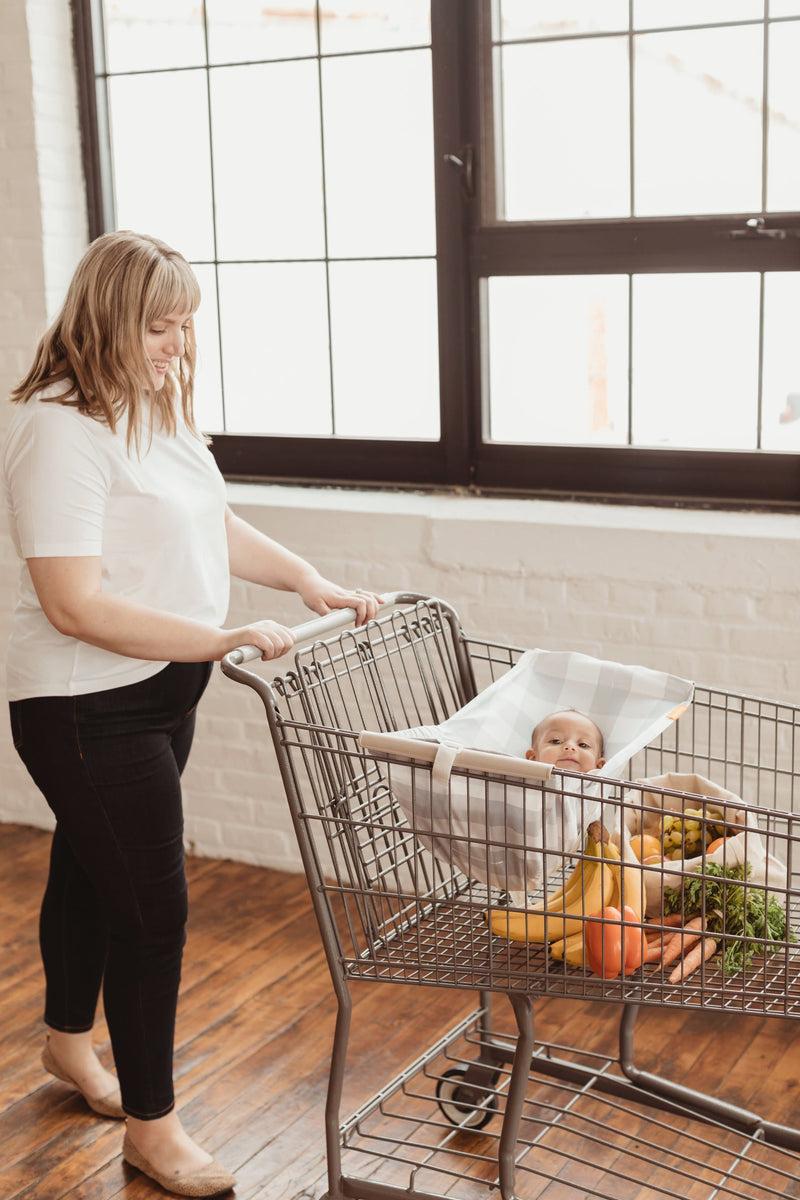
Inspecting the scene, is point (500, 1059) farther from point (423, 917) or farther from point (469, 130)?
point (469, 130)

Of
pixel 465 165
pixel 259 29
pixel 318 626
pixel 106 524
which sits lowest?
pixel 318 626

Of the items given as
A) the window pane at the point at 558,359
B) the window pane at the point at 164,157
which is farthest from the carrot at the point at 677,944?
the window pane at the point at 164,157

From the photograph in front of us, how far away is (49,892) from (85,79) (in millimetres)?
2147

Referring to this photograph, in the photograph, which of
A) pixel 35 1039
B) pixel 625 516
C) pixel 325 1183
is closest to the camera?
pixel 325 1183

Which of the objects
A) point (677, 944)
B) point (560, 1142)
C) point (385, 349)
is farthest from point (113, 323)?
point (560, 1142)

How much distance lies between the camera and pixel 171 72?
3320 mm

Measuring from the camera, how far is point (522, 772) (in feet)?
5.32

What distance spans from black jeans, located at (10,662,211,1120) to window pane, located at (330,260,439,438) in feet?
4.19

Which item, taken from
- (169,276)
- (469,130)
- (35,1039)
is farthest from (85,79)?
(35,1039)

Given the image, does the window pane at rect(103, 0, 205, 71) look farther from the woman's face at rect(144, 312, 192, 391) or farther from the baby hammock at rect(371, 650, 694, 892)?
the baby hammock at rect(371, 650, 694, 892)

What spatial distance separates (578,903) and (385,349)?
5.78 ft

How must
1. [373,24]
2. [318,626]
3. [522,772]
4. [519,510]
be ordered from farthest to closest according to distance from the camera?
[373,24]
[519,510]
[318,626]
[522,772]

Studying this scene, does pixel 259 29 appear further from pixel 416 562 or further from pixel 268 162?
pixel 416 562

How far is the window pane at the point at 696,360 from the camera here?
2.78 m
